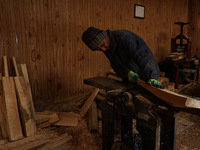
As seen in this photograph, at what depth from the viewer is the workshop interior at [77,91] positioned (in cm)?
146

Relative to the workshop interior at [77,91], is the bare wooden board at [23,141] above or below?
below

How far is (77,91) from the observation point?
153 inches

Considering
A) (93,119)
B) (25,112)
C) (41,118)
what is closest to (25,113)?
(25,112)

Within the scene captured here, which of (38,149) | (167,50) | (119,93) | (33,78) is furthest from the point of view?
(167,50)

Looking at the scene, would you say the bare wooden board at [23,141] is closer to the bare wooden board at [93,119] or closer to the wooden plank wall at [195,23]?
the bare wooden board at [93,119]

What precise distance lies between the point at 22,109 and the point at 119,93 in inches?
61.5

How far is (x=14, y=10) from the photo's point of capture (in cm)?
287

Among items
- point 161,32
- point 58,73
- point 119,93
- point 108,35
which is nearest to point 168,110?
point 119,93

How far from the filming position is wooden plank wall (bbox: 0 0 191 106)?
9.61ft

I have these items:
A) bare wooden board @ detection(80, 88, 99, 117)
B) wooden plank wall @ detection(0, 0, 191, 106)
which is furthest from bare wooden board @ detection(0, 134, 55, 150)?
wooden plank wall @ detection(0, 0, 191, 106)

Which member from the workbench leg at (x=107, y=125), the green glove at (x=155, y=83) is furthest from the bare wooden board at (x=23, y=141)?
the green glove at (x=155, y=83)

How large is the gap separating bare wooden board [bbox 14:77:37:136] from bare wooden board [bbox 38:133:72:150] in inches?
15.0

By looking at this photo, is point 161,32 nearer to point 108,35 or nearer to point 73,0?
point 73,0

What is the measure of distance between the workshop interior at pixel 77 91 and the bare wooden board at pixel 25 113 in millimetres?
13
